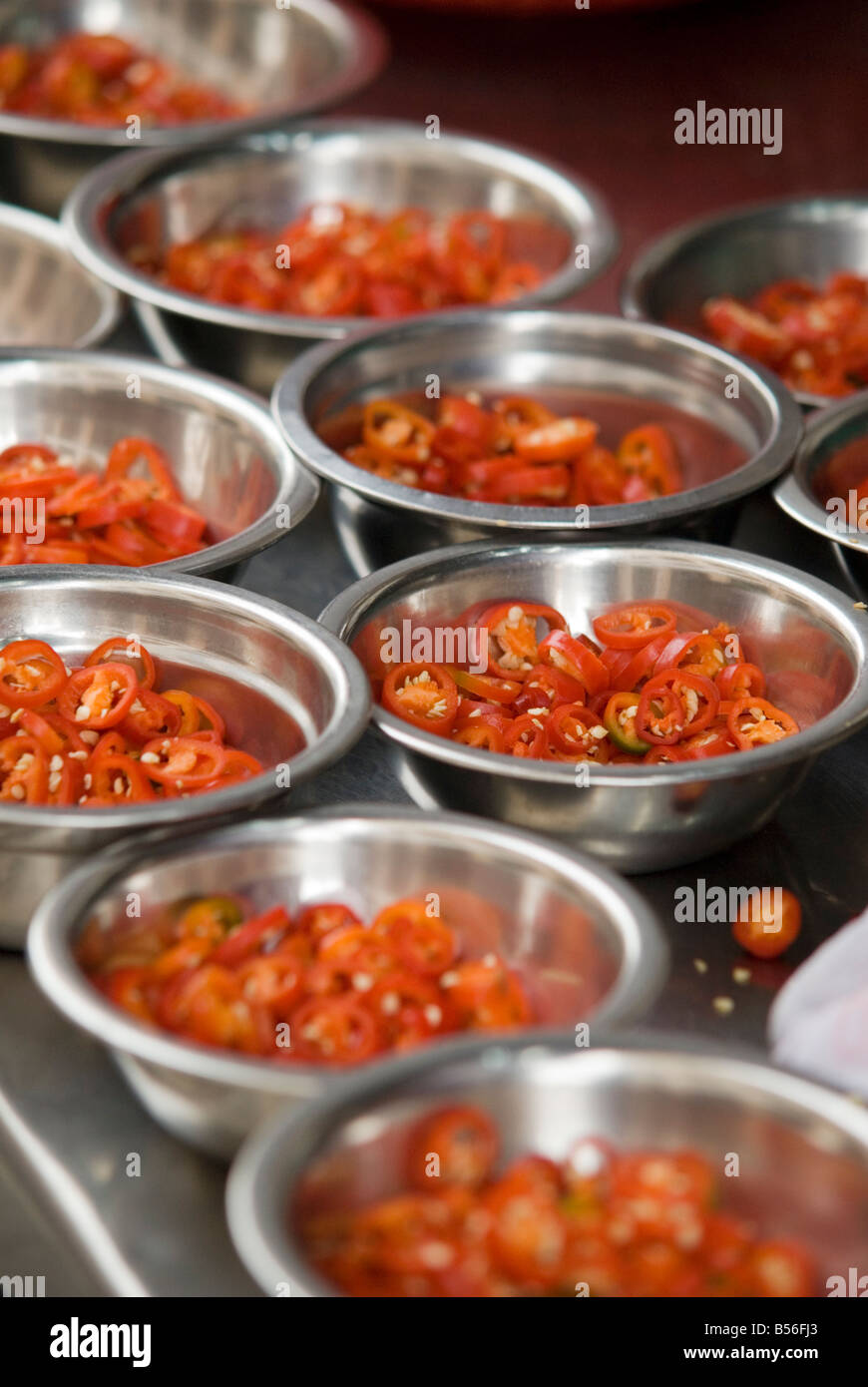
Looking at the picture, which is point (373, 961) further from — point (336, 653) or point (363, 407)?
point (363, 407)

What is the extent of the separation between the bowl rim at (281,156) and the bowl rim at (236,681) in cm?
87

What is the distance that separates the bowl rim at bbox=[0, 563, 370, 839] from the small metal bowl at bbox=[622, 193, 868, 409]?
1543mm

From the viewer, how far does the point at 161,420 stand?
289cm

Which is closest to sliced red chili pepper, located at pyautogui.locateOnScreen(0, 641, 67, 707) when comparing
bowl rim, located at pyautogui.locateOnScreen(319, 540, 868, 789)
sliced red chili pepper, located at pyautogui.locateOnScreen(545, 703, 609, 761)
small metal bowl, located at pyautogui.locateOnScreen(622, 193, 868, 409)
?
bowl rim, located at pyautogui.locateOnScreen(319, 540, 868, 789)

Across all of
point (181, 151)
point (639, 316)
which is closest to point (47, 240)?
point (181, 151)

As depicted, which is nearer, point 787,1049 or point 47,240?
point 787,1049

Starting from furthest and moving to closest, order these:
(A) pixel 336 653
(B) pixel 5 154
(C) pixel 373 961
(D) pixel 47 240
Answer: (B) pixel 5 154 < (D) pixel 47 240 < (A) pixel 336 653 < (C) pixel 373 961

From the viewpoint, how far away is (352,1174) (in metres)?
1.50

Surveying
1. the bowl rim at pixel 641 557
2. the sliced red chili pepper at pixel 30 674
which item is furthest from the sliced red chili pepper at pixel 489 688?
the sliced red chili pepper at pixel 30 674

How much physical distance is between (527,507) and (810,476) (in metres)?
0.51

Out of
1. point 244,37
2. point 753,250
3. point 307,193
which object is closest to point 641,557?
point 753,250

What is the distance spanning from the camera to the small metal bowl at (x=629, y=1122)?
4.91ft
